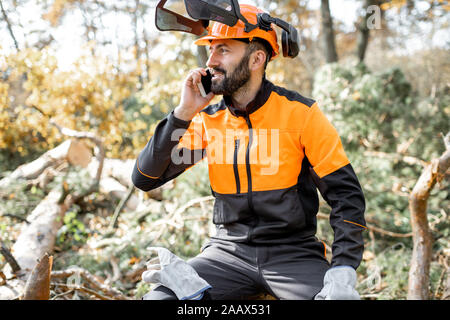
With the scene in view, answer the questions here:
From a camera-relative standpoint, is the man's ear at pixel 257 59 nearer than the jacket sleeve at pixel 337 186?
No

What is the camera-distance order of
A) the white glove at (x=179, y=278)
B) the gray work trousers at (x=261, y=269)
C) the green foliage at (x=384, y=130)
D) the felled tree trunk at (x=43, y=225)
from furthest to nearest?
1. the green foliage at (x=384, y=130)
2. the felled tree trunk at (x=43, y=225)
3. the gray work trousers at (x=261, y=269)
4. the white glove at (x=179, y=278)

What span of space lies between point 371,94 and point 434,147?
132cm

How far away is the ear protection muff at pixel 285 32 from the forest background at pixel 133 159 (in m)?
1.52

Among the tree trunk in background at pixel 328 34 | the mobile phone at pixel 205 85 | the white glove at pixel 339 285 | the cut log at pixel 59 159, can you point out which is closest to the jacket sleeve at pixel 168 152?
the mobile phone at pixel 205 85

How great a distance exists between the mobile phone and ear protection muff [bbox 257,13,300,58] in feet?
1.48

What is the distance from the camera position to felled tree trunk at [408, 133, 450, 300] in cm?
303

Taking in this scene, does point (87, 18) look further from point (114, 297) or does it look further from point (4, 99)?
point (114, 297)

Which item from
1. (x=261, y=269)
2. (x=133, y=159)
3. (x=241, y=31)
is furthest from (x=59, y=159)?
(x=261, y=269)

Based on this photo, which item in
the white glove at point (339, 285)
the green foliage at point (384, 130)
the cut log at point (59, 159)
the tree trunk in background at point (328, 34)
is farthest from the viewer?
the tree trunk in background at point (328, 34)

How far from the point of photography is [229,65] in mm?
2457

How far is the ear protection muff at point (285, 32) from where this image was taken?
2381mm

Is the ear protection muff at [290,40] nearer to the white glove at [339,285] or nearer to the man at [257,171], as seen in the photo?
the man at [257,171]

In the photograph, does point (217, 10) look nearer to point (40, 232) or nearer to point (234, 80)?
point (234, 80)

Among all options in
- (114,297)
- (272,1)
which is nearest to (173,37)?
(272,1)
